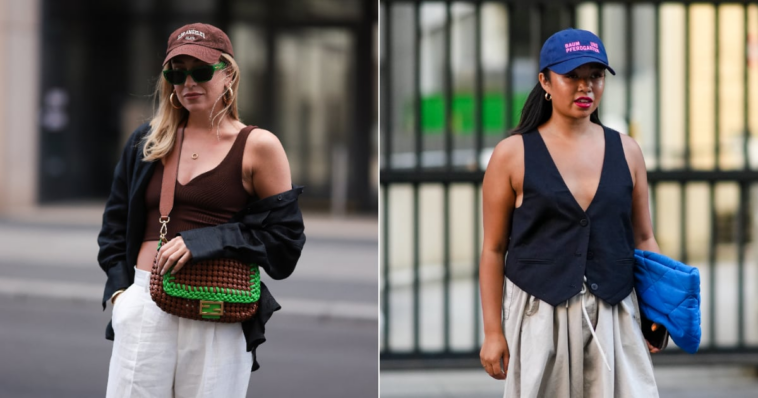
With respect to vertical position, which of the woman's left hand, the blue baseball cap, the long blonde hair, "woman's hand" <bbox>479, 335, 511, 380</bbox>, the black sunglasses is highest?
the blue baseball cap

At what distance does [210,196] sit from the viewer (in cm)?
293

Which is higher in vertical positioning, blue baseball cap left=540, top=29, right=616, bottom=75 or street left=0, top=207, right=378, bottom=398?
blue baseball cap left=540, top=29, right=616, bottom=75

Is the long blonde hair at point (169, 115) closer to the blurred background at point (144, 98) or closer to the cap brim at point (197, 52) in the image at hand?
the cap brim at point (197, 52)

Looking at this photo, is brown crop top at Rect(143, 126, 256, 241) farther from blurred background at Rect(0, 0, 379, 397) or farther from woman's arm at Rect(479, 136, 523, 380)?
blurred background at Rect(0, 0, 379, 397)

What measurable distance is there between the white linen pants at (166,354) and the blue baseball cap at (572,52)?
1.25m

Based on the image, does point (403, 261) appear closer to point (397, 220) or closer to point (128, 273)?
point (397, 220)

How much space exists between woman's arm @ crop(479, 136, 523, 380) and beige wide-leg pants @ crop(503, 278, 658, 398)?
0.23 feet

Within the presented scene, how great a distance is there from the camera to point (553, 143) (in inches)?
123

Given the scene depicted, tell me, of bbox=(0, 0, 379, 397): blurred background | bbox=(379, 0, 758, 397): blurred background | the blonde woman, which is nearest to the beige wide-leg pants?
the blonde woman

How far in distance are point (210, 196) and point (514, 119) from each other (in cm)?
326

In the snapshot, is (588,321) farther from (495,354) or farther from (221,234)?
(221,234)

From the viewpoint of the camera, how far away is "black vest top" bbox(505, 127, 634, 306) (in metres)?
3.01

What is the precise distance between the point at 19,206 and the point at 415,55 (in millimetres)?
11515

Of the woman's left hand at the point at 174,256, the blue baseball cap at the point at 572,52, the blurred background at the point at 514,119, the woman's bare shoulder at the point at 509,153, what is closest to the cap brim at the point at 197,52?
the woman's left hand at the point at 174,256
